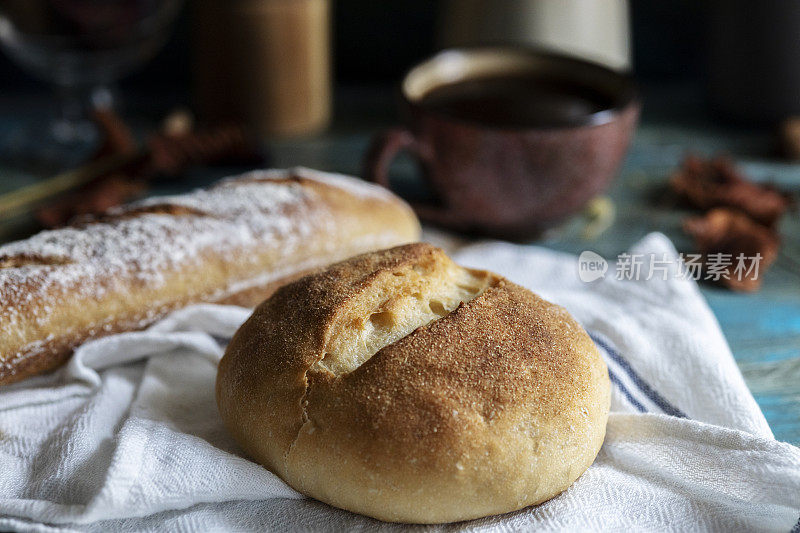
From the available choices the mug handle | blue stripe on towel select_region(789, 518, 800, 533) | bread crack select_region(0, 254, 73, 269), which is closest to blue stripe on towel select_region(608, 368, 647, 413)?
blue stripe on towel select_region(789, 518, 800, 533)

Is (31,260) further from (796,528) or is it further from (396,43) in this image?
(396,43)

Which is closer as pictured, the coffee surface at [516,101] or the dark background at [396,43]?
the coffee surface at [516,101]

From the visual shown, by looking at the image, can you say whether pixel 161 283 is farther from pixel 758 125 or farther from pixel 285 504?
pixel 758 125

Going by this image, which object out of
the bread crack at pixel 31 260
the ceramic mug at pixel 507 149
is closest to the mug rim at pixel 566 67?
the ceramic mug at pixel 507 149

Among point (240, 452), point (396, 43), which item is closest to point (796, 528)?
point (240, 452)

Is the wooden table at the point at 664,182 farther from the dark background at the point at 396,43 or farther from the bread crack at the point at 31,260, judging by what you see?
the bread crack at the point at 31,260

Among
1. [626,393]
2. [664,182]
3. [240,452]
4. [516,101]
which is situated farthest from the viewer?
[664,182]

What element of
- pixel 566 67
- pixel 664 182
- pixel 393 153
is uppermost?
pixel 566 67

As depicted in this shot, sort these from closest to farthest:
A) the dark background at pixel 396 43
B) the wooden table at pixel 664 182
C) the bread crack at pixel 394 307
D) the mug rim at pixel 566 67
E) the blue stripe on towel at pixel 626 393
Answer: the bread crack at pixel 394 307 < the blue stripe on towel at pixel 626 393 < the wooden table at pixel 664 182 < the mug rim at pixel 566 67 < the dark background at pixel 396 43
